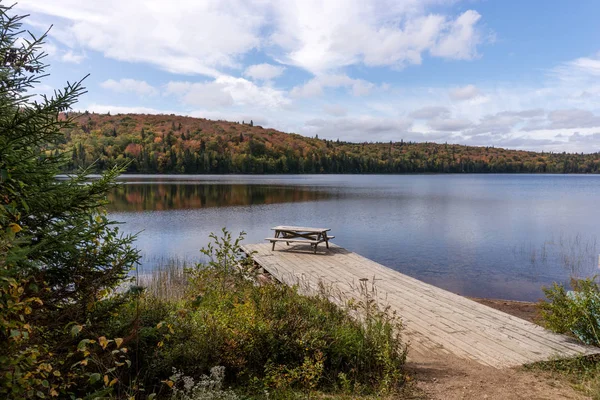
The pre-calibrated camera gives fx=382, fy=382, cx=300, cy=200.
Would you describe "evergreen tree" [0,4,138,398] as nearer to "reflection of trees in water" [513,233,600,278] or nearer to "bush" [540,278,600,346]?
"bush" [540,278,600,346]

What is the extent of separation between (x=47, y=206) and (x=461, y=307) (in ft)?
23.4

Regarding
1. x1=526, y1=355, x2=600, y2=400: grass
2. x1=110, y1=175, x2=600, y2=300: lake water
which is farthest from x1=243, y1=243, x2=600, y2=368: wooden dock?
x1=110, y1=175, x2=600, y2=300: lake water

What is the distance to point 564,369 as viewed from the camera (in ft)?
16.6

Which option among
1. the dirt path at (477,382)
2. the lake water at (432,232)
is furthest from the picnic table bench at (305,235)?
the dirt path at (477,382)

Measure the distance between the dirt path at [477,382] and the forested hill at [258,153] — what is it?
277 ft

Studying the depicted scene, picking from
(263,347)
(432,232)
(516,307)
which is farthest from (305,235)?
(432,232)

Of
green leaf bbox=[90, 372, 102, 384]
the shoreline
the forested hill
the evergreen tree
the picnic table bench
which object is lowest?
the shoreline

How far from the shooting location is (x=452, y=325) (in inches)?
258

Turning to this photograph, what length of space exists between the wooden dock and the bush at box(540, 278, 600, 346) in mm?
161

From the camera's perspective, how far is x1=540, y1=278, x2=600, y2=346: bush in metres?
5.60

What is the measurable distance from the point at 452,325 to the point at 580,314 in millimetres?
1845

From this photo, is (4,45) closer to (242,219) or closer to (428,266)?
(428,266)

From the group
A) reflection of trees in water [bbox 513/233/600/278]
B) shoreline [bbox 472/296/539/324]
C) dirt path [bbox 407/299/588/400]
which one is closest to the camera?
dirt path [bbox 407/299/588/400]

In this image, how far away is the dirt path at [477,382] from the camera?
4.33m
